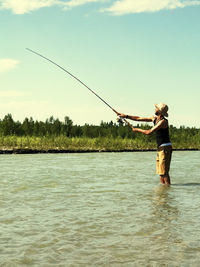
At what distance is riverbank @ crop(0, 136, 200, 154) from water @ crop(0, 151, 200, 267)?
58.3 ft

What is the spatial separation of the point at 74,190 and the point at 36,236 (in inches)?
151

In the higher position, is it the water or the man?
the man

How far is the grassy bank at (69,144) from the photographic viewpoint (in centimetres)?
2794

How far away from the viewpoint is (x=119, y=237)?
451 centimetres

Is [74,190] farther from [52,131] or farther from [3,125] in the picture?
[52,131]

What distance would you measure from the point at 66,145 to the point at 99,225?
950 inches

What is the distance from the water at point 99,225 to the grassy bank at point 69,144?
18257 millimetres

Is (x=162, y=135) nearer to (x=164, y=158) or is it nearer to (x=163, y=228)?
(x=164, y=158)

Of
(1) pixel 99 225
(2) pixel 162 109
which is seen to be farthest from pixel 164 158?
(1) pixel 99 225

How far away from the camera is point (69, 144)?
29484 millimetres

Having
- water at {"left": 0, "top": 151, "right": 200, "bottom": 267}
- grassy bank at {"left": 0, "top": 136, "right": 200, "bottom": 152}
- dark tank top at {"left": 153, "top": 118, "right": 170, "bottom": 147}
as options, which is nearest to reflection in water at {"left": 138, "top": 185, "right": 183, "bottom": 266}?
water at {"left": 0, "top": 151, "right": 200, "bottom": 267}

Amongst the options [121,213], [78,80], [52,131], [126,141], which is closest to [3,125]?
[52,131]

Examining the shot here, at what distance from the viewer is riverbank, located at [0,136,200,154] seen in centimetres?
2673

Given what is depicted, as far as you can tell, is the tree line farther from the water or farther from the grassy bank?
the water
